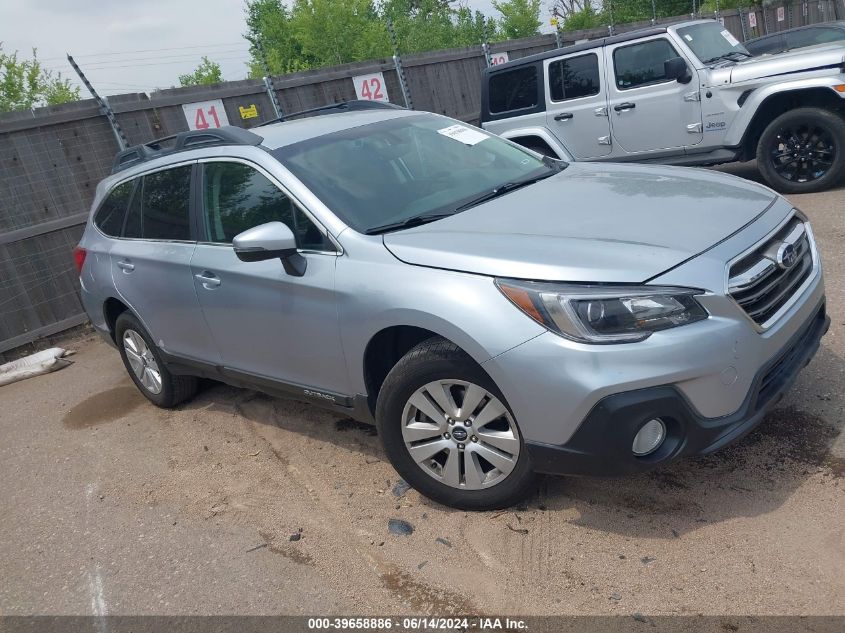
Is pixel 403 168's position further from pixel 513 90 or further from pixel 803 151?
pixel 513 90

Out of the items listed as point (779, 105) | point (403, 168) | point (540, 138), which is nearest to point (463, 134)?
point (403, 168)

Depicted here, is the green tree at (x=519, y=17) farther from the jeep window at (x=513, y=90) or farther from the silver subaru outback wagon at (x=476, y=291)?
the silver subaru outback wagon at (x=476, y=291)

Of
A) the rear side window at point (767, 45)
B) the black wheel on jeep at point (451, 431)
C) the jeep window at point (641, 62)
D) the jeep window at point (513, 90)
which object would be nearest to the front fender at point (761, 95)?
the jeep window at point (641, 62)

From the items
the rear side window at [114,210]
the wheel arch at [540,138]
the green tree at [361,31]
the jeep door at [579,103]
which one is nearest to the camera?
the rear side window at [114,210]

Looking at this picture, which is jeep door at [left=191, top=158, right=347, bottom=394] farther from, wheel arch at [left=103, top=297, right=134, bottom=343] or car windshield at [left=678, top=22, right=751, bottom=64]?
car windshield at [left=678, top=22, right=751, bottom=64]

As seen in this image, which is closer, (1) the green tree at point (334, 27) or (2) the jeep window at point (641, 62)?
(2) the jeep window at point (641, 62)

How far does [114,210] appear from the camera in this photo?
5262 mm

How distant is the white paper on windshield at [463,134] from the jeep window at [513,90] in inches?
192

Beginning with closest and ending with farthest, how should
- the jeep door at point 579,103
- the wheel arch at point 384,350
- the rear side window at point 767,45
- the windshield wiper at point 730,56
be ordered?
the wheel arch at point 384,350
the windshield wiper at point 730,56
the jeep door at point 579,103
the rear side window at point 767,45

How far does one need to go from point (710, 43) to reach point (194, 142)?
6164mm

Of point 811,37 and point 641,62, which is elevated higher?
point 641,62

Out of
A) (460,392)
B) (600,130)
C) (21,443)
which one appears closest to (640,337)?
(460,392)

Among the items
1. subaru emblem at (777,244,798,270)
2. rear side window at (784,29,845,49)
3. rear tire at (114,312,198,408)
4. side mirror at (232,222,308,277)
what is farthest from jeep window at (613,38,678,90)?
side mirror at (232,222,308,277)

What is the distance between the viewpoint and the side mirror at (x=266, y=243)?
11.3 ft
